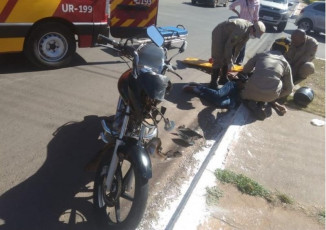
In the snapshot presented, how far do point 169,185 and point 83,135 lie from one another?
51.5 inches

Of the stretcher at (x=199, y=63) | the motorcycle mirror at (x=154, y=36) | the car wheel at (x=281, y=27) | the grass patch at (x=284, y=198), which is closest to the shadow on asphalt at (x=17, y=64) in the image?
the stretcher at (x=199, y=63)

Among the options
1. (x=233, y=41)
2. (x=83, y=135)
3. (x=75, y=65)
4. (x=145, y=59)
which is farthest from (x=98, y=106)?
(x=233, y=41)

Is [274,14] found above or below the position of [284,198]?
above

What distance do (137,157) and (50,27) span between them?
3993 mm

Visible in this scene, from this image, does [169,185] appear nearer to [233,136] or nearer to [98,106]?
[233,136]

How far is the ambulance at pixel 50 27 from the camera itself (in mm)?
5340

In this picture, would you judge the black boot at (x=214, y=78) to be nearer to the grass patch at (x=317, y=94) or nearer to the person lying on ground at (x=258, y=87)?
the person lying on ground at (x=258, y=87)

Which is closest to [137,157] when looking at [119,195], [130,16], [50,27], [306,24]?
[119,195]

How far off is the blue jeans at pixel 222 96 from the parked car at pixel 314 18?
1220 cm

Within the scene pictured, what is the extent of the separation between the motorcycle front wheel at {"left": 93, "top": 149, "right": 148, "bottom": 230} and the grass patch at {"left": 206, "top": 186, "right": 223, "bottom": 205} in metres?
0.88

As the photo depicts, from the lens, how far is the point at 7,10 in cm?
519

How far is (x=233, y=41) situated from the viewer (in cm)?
604

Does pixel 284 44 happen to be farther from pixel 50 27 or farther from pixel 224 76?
pixel 50 27

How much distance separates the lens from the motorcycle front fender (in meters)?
2.54
